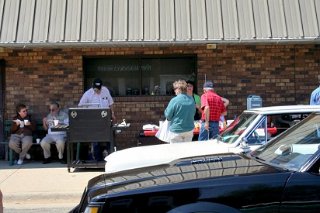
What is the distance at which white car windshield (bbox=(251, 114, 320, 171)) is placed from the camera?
13.8 feet

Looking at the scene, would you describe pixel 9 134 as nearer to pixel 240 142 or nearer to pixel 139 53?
pixel 139 53

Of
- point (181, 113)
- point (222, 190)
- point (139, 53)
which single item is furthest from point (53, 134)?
point (222, 190)

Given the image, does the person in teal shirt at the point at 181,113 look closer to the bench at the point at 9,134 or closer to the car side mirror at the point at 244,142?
the car side mirror at the point at 244,142

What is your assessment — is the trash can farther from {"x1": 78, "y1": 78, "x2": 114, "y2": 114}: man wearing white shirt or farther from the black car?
the black car

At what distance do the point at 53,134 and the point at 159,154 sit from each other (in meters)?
5.00

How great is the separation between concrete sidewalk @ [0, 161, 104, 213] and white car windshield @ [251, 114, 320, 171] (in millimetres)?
3833

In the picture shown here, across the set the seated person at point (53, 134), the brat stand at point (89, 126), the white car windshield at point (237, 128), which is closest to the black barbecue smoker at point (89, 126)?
the brat stand at point (89, 126)

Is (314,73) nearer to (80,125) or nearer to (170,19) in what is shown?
(170,19)

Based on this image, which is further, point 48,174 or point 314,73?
point 314,73

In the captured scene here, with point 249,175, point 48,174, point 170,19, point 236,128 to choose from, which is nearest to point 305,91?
point 170,19

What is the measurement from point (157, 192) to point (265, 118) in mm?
3184

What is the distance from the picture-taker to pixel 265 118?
664cm

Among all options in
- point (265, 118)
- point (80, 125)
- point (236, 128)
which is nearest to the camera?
point (265, 118)

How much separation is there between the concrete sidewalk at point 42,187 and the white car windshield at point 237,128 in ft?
8.48
